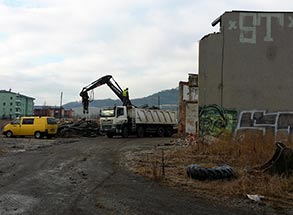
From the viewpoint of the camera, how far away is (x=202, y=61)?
23.3 m

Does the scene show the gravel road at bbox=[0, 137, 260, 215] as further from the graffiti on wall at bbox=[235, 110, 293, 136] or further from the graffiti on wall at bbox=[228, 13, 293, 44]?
the graffiti on wall at bbox=[228, 13, 293, 44]

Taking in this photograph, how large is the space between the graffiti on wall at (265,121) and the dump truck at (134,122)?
1752cm

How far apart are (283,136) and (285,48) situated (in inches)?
174

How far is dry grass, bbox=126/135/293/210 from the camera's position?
34.3ft

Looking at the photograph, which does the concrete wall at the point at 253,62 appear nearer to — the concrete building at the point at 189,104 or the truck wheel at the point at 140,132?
the concrete building at the point at 189,104

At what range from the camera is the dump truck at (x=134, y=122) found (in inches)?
1497

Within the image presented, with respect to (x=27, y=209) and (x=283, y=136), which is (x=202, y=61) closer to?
(x=283, y=136)

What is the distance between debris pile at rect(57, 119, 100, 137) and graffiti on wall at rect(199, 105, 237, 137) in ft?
65.4

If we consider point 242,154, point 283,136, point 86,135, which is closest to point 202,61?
point 283,136

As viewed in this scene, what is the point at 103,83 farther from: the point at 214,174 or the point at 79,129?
the point at 214,174

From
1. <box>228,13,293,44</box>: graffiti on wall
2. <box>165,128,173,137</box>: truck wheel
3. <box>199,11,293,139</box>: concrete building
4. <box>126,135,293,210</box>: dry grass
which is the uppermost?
<box>228,13,293,44</box>: graffiti on wall

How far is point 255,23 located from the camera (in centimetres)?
2214

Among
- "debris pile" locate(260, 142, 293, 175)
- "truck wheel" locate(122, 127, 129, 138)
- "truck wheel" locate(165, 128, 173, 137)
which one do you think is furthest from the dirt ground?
"truck wheel" locate(165, 128, 173, 137)

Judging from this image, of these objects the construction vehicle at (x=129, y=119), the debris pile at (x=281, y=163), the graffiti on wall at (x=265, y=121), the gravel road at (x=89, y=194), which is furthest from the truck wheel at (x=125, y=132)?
the debris pile at (x=281, y=163)
